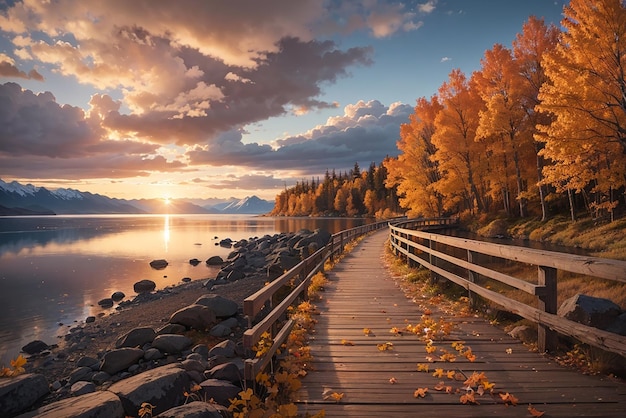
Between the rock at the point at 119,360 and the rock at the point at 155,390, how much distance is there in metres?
4.26

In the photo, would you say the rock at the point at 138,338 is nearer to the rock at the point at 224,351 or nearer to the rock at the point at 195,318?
the rock at the point at 195,318

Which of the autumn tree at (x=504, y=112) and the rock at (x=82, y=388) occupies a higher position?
the autumn tree at (x=504, y=112)

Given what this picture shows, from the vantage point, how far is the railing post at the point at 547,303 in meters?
5.18

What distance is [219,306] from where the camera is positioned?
42.1 feet

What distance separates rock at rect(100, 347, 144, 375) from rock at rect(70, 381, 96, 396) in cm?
93

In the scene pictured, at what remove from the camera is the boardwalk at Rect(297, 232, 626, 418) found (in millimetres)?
3945

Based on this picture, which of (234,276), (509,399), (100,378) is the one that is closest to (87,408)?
(509,399)

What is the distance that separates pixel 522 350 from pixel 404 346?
168cm

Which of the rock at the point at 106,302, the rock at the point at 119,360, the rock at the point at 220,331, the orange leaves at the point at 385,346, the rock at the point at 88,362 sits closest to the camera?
the orange leaves at the point at 385,346

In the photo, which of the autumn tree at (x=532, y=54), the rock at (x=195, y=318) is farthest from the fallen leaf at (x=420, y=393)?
the autumn tree at (x=532, y=54)

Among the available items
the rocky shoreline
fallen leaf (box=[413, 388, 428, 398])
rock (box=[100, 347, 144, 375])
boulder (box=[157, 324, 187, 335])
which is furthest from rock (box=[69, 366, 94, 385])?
fallen leaf (box=[413, 388, 428, 398])

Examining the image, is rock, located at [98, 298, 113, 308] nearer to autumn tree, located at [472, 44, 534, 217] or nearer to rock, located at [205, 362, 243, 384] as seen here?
rock, located at [205, 362, 243, 384]

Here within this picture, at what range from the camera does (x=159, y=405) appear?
226 inches

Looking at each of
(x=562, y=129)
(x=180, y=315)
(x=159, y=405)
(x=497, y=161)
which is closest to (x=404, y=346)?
(x=159, y=405)
